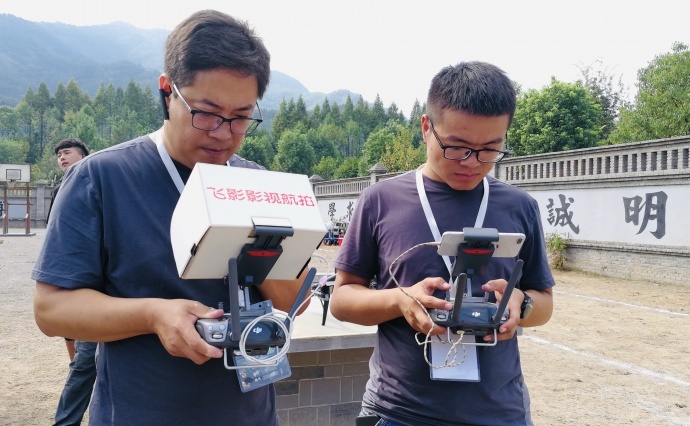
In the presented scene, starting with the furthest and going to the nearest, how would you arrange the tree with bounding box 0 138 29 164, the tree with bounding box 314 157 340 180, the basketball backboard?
the tree with bounding box 0 138 29 164 < the tree with bounding box 314 157 340 180 < the basketball backboard

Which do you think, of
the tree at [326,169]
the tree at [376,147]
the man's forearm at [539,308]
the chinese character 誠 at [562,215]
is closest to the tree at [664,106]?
the chinese character 誠 at [562,215]

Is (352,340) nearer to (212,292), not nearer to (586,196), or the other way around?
(212,292)

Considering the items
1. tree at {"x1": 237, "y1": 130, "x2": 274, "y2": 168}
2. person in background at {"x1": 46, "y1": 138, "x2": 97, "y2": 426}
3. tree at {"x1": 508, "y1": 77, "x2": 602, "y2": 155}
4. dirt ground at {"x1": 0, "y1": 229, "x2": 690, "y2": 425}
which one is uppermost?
tree at {"x1": 237, "y1": 130, "x2": 274, "y2": 168}

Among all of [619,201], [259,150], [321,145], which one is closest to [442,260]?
[619,201]

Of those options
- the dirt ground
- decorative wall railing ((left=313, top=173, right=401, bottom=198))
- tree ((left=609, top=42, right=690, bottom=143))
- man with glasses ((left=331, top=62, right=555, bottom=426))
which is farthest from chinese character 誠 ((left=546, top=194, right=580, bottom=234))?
man with glasses ((left=331, top=62, right=555, bottom=426))

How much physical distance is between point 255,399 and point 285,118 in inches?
3409

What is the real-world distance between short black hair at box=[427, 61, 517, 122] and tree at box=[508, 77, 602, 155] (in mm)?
30252

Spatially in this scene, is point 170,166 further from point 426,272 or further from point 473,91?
point 473,91

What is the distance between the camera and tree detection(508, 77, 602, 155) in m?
30.7

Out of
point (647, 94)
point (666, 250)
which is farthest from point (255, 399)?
point (647, 94)

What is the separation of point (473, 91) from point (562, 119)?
102ft

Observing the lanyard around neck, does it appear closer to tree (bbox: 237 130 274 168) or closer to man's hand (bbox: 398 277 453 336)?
man's hand (bbox: 398 277 453 336)

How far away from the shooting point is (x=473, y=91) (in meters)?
1.85

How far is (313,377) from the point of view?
3498 millimetres
